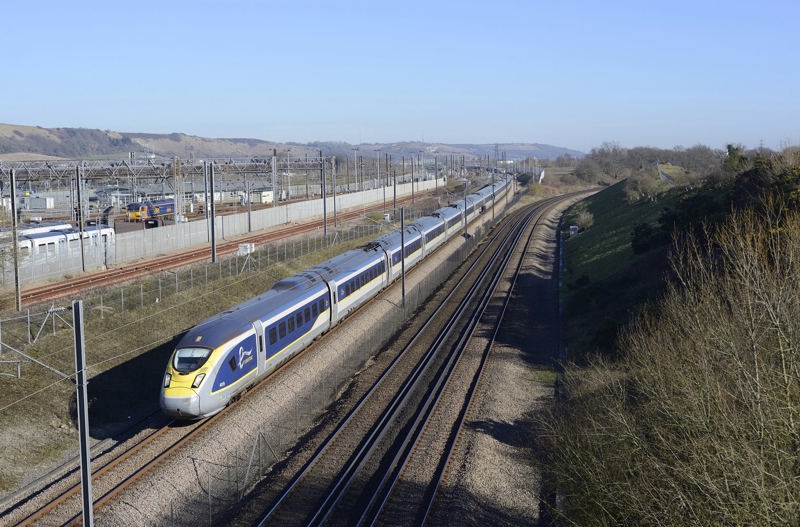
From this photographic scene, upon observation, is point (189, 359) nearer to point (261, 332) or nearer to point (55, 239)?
point (261, 332)

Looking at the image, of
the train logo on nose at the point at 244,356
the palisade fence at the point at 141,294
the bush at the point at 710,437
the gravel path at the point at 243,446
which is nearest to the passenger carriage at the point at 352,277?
the gravel path at the point at 243,446

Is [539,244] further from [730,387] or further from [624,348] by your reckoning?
[730,387]

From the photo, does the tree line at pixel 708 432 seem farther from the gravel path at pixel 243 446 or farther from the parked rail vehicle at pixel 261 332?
the parked rail vehicle at pixel 261 332

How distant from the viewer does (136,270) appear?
154ft

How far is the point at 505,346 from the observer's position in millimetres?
37188

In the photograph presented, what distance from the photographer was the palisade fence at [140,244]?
42134 mm

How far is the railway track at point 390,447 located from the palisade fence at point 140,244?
72.7ft

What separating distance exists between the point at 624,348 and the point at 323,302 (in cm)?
1444

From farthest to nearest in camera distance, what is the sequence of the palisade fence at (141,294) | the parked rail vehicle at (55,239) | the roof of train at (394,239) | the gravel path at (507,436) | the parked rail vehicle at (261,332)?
the roof of train at (394,239), the parked rail vehicle at (55,239), the palisade fence at (141,294), the parked rail vehicle at (261,332), the gravel path at (507,436)

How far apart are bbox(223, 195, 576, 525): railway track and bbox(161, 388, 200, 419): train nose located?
13.2 feet

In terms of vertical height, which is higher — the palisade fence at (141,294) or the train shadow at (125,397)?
the palisade fence at (141,294)

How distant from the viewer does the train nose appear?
2284cm

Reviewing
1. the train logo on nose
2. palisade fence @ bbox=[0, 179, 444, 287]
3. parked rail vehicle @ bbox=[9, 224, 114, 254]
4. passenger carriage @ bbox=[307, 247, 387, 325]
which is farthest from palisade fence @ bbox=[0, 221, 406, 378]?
passenger carriage @ bbox=[307, 247, 387, 325]

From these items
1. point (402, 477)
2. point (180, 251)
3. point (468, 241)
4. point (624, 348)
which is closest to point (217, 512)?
point (402, 477)
